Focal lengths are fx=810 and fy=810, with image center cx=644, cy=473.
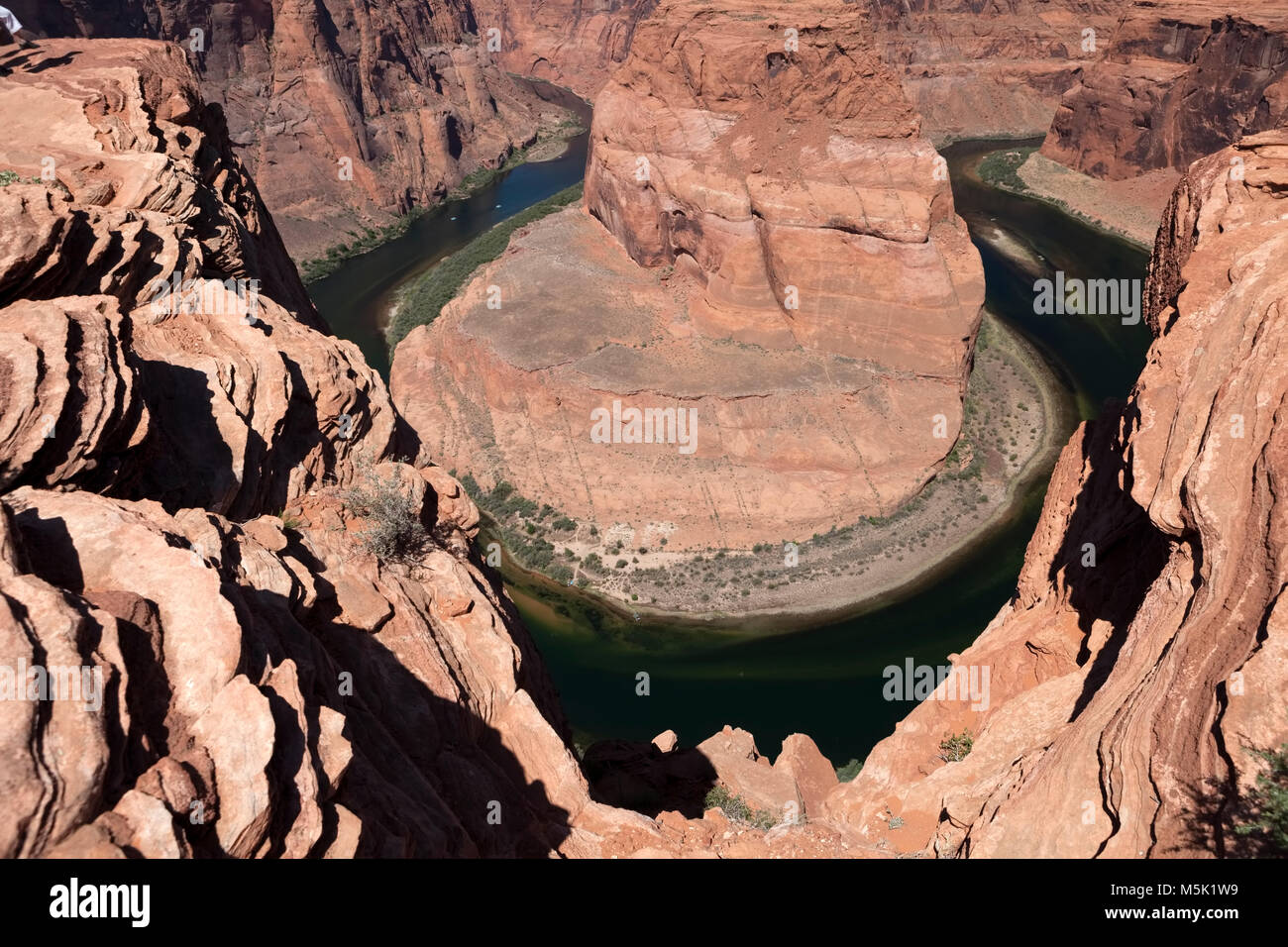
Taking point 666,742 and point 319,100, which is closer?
point 666,742

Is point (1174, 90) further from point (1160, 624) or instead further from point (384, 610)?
point (384, 610)

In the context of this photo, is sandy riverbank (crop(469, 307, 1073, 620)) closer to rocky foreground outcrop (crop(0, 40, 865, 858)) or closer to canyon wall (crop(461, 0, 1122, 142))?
rocky foreground outcrop (crop(0, 40, 865, 858))

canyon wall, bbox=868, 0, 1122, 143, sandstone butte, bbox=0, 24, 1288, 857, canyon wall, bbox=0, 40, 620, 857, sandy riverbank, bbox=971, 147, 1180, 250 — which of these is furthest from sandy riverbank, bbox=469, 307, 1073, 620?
canyon wall, bbox=868, 0, 1122, 143

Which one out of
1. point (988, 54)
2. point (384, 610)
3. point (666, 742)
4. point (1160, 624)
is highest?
point (988, 54)

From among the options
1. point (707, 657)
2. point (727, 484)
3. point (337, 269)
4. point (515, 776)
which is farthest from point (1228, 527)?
point (337, 269)

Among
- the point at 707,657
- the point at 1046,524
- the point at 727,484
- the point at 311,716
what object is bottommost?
the point at 707,657

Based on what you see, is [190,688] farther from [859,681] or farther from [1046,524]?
[859,681]

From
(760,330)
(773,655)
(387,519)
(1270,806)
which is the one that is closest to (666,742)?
(773,655)
